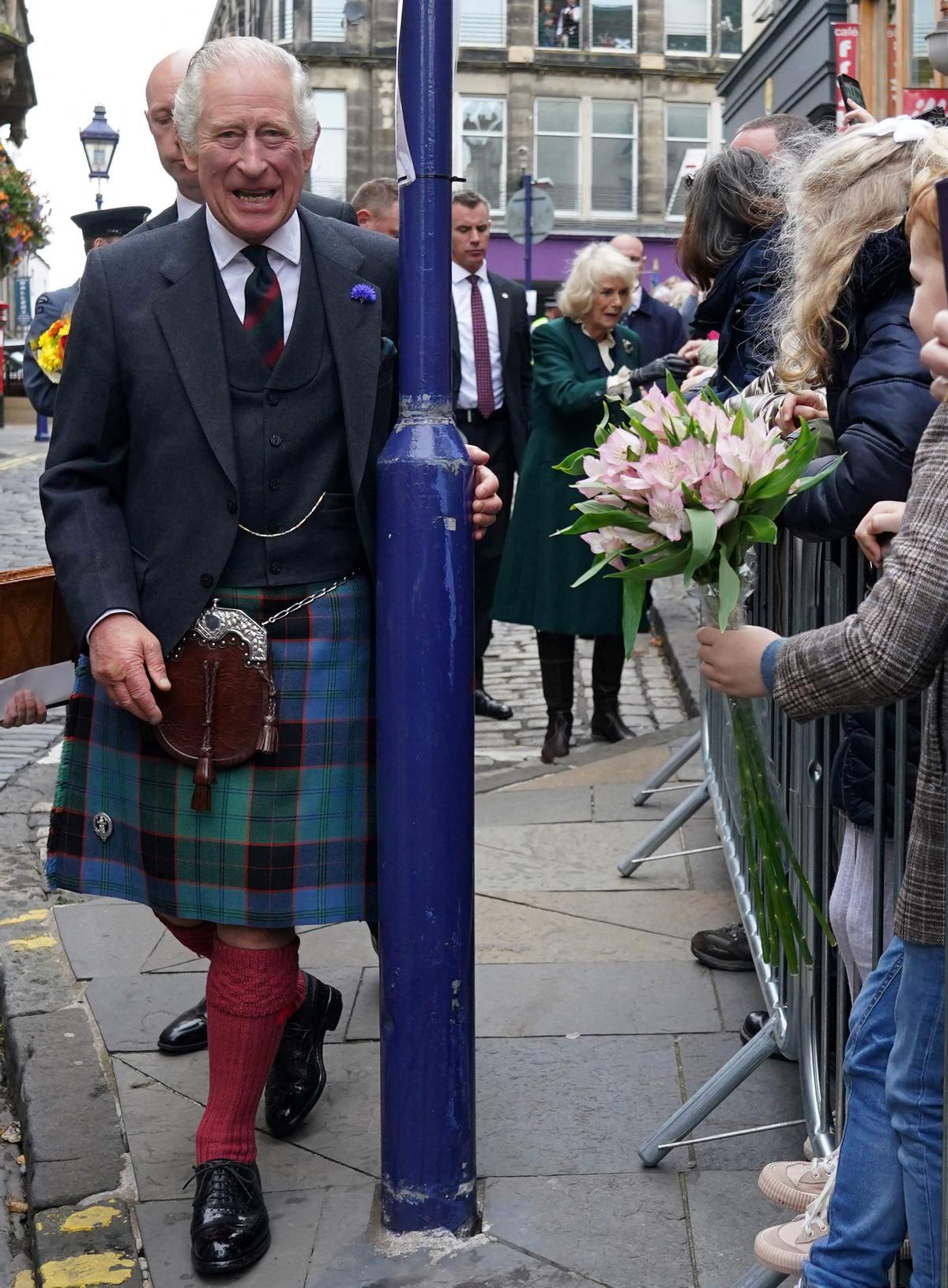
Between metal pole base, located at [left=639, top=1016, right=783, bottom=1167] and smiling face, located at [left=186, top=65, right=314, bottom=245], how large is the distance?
1.74m

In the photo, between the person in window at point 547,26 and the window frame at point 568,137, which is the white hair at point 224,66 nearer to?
the window frame at point 568,137

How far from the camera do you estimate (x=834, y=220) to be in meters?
2.82

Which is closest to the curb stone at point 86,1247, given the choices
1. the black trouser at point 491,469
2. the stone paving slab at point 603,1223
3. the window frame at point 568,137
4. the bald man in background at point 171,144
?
the stone paving slab at point 603,1223

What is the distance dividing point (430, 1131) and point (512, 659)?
6653 mm

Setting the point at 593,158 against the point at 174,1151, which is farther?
the point at 593,158

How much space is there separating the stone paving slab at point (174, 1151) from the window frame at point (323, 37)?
130 feet

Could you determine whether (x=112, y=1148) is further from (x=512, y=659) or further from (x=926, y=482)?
(x=512, y=659)

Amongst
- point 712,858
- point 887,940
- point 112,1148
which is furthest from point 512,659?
point 887,940

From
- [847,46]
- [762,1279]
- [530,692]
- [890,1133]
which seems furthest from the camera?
[847,46]

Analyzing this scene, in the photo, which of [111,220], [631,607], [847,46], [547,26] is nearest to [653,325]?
[111,220]

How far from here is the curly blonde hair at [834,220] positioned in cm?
277

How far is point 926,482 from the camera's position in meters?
1.95

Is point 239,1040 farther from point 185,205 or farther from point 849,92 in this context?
point 849,92

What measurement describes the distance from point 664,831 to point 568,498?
7.95 feet
